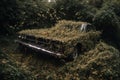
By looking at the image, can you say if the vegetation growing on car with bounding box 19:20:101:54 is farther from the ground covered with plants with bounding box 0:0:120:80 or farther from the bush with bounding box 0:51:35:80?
the bush with bounding box 0:51:35:80

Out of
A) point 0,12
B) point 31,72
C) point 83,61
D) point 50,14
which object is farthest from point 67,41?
point 50,14

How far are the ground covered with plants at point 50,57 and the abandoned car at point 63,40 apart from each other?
387mm

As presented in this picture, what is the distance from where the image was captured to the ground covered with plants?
42.5 feet

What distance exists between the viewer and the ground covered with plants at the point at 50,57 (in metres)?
13.0

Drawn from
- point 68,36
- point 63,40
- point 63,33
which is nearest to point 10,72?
point 63,40

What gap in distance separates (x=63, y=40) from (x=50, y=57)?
3.95ft

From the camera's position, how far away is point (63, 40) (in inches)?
554

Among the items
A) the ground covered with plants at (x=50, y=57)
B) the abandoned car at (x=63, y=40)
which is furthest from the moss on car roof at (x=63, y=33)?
the ground covered with plants at (x=50, y=57)

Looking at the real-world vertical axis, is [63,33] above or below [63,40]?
below

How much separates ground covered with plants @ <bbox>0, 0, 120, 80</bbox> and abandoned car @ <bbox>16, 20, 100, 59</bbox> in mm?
387

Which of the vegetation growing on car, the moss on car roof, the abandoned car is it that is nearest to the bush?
the abandoned car

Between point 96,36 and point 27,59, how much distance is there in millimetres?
3799

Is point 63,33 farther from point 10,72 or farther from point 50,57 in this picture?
point 10,72

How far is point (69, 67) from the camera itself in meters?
13.6
